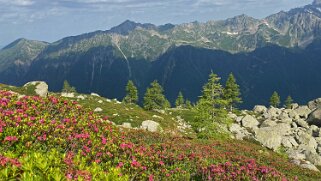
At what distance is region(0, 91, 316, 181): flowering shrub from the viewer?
8117 millimetres

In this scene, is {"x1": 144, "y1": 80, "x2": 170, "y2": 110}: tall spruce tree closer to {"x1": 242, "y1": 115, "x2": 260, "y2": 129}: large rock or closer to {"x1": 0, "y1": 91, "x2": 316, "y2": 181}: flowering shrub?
{"x1": 242, "y1": 115, "x2": 260, "y2": 129}: large rock

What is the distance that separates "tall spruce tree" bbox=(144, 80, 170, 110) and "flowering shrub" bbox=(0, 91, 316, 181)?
304 ft

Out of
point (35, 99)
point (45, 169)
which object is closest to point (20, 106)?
point (35, 99)

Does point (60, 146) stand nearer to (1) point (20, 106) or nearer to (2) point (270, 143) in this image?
(1) point (20, 106)

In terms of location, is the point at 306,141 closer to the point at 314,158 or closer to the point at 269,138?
the point at 269,138

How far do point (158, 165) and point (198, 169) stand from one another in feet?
5.53

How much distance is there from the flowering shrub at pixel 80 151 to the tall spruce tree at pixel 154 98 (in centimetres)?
9267

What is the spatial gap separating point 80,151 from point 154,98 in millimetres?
102285

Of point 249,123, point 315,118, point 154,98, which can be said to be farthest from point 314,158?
point 154,98

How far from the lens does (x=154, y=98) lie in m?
113

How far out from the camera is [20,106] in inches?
478

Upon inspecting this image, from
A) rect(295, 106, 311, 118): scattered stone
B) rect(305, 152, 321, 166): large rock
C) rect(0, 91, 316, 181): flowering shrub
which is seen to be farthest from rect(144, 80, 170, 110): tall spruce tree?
rect(0, 91, 316, 181): flowering shrub

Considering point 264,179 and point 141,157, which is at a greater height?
point 141,157

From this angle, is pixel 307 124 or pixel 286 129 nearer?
pixel 286 129
